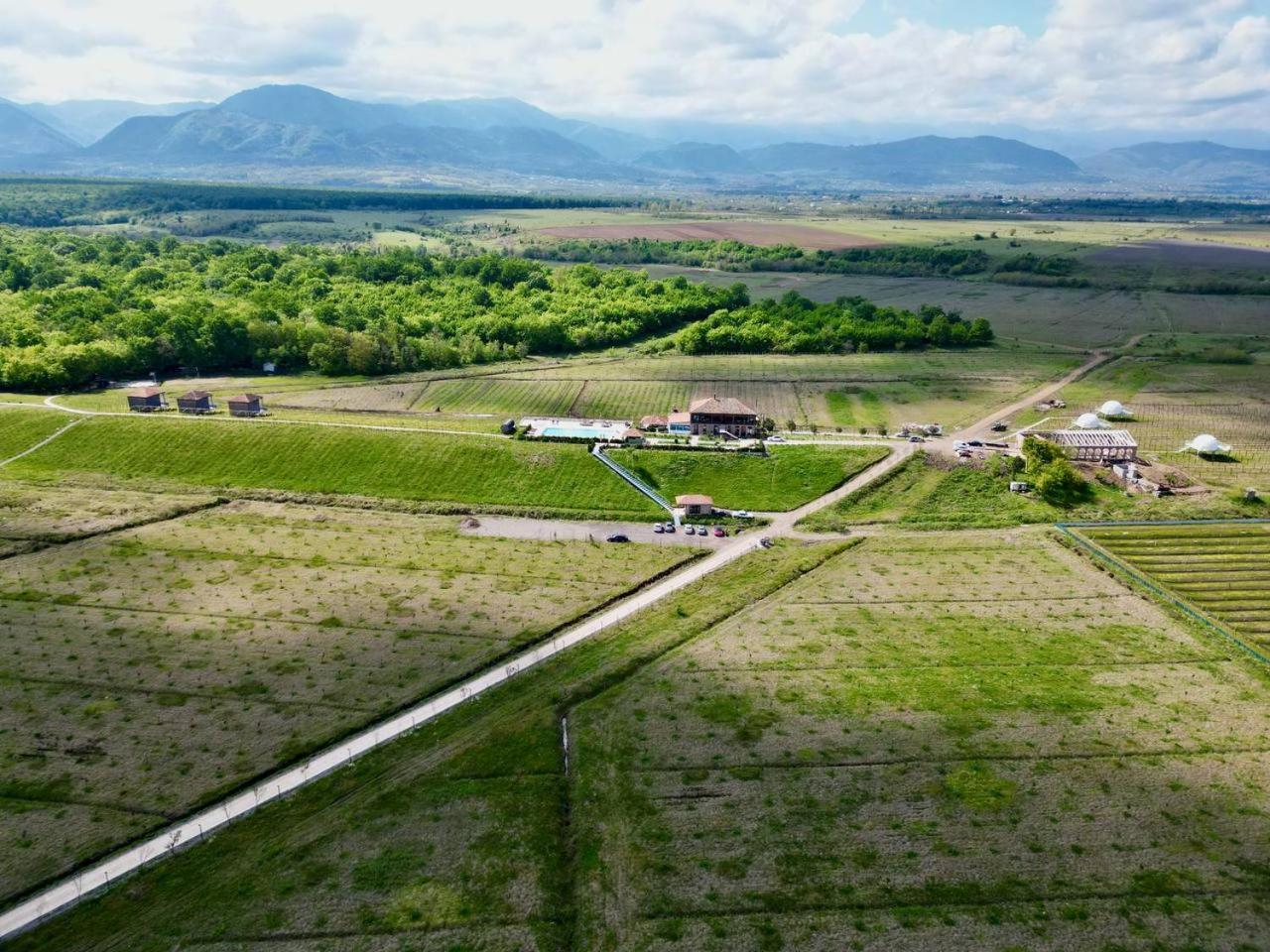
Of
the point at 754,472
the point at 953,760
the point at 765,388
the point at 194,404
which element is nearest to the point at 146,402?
the point at 194,404

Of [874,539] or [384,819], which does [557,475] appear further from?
[384,819]

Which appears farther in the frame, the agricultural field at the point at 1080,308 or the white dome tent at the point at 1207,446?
the agricultural field at the point at 1080,308

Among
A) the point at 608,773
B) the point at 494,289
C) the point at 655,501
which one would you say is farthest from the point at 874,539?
the point at 494,289

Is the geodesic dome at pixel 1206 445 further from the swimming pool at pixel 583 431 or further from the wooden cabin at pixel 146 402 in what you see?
the wooden cabin at pixel 146 402

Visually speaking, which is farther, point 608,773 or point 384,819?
point 608,773

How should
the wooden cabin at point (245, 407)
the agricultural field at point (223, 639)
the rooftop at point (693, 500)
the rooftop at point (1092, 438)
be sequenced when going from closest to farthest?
the agricultural field at point (223, 639) < the rooftop at point (693, 500) < the rooftop at point (1092, 438) < the wooden cabin at point (245, 407)

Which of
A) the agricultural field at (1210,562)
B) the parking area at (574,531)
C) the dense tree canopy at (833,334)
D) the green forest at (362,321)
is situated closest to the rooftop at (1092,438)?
the agricultural field at (1210,562)

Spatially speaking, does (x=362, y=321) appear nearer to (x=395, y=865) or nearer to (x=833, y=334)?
(x=833, y=334)
